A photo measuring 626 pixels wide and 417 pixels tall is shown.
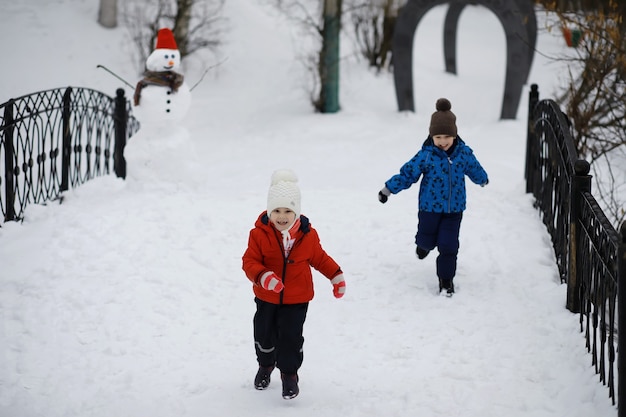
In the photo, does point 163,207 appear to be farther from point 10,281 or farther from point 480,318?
point 480,318

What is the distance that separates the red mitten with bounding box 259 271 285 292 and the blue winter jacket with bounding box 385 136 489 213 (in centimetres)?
208

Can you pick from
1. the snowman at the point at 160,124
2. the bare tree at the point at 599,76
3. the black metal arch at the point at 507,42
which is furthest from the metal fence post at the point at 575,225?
the black metal arch at the point at 507,42

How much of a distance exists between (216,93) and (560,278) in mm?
12265

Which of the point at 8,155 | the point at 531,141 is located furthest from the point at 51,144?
the point at 531,141

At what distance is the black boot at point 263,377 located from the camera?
499 cm

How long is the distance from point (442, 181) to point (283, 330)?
2174 mm

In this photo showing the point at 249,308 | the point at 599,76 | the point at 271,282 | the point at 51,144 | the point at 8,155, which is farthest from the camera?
the point at 599,76

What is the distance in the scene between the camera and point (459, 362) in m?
5.46

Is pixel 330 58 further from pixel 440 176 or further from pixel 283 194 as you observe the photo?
pixel 283 194

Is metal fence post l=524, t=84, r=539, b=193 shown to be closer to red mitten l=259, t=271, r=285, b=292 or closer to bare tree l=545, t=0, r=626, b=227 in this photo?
bare tree l=545, t=0, r=626, b=227

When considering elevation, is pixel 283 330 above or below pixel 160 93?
below

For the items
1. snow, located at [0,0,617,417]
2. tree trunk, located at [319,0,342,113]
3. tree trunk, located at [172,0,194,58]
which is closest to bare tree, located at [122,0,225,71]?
tree trunk, located at [172,0,194,58]

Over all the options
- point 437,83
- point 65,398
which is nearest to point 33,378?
point 65,398

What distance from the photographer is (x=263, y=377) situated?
16.4 feet
